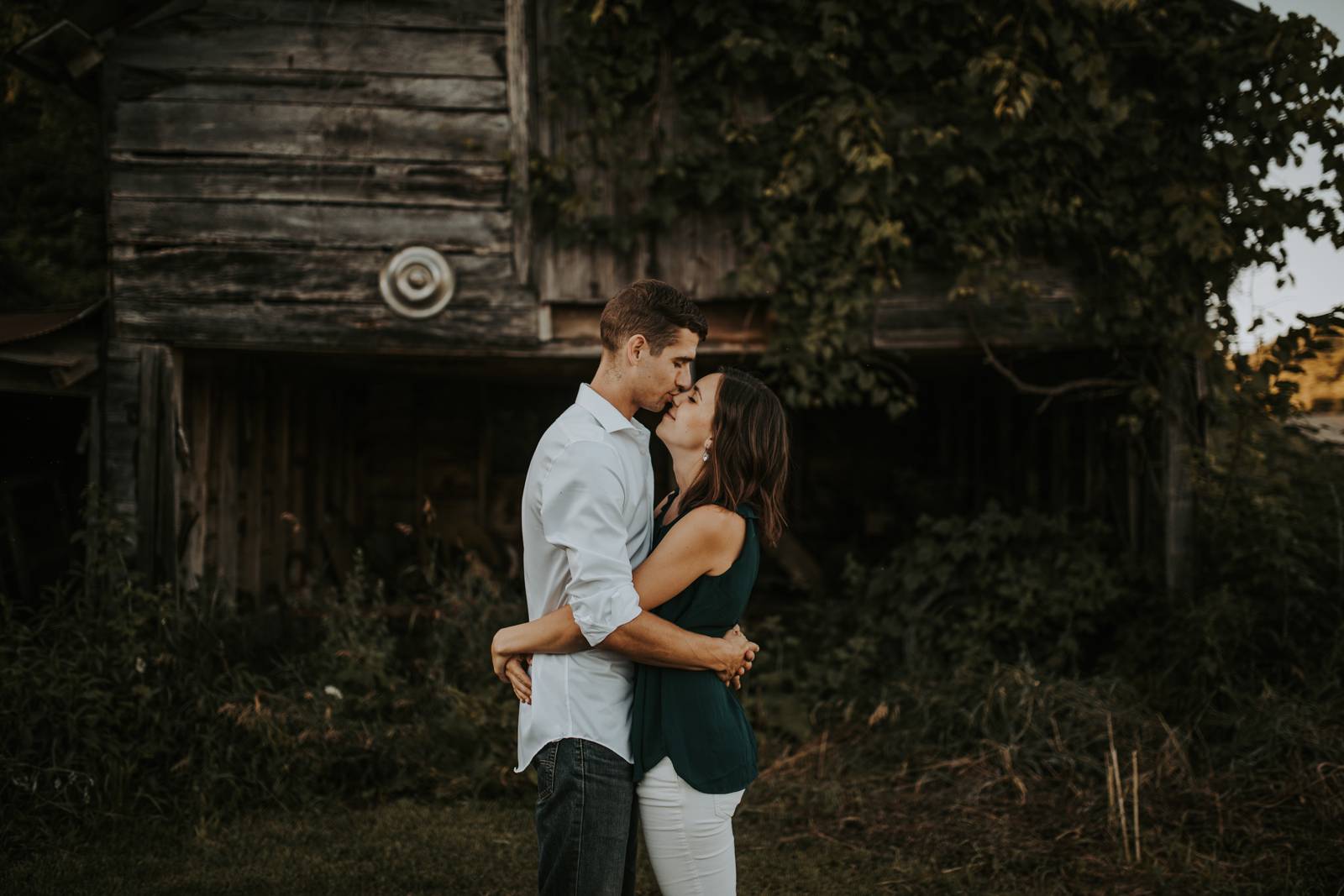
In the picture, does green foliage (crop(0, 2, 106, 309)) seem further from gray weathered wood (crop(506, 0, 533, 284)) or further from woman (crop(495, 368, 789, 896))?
woman (crop(495, 368, 789, 896))

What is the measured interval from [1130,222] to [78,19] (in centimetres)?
651

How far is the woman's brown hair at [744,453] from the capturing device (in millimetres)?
2439

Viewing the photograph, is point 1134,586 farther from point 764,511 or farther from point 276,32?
point 276,32

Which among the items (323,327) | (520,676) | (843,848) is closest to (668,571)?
(520,676)

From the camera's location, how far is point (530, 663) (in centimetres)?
241

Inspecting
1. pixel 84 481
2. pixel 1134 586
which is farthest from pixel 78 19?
pixel 1134 586

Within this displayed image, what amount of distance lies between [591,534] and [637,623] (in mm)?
212

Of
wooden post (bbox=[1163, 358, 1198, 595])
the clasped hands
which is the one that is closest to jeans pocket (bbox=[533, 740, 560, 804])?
the clasped hands

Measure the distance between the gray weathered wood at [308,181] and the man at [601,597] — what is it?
4.53m

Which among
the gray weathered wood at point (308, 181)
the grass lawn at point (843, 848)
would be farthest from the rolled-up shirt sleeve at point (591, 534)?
the gray weathered wood at point (308, 181)

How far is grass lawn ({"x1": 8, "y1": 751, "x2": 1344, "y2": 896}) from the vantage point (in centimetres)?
439

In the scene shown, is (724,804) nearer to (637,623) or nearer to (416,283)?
(637,623)

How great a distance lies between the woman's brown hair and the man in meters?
0.13

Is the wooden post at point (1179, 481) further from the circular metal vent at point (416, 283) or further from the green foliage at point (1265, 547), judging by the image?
the circular metal vent at point (416, 283)
